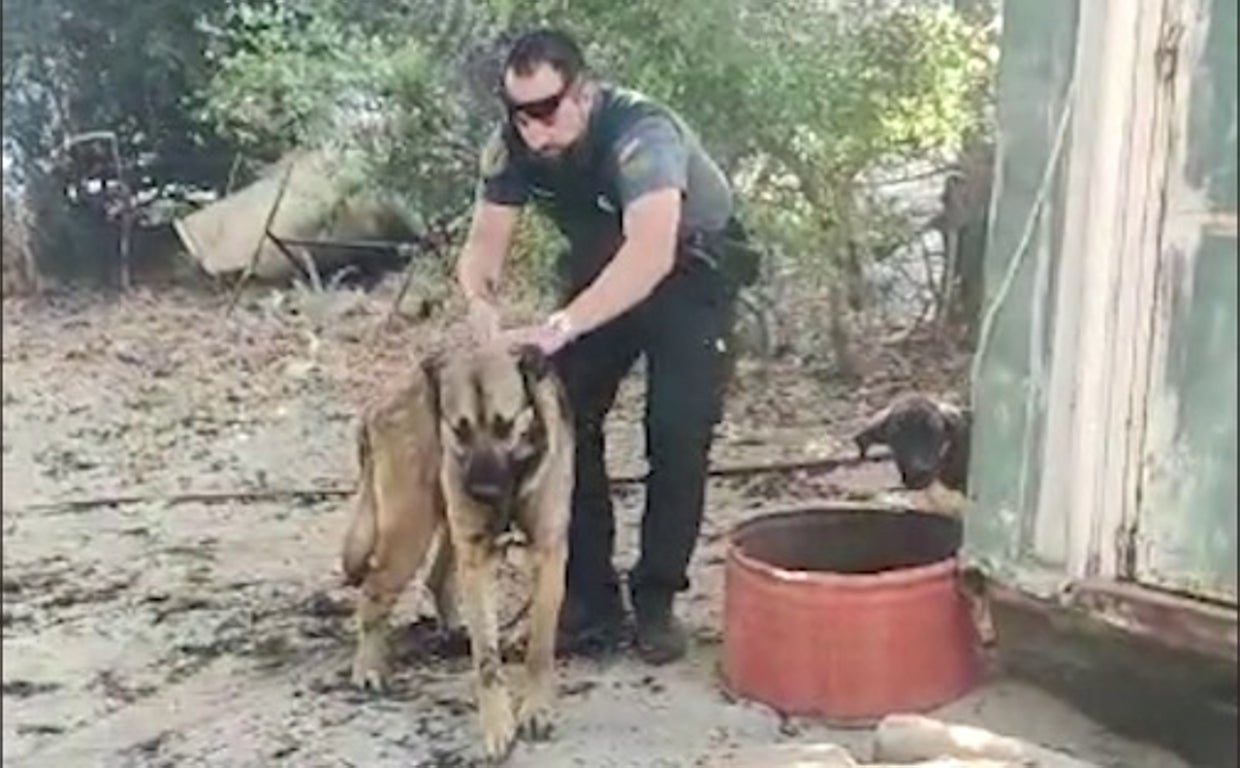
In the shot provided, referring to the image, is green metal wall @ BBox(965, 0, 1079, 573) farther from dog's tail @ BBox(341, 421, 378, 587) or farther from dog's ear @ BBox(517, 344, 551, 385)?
dog's tail @ BBox(341, 421, 378, 587)

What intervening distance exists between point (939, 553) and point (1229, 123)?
126 centimetres

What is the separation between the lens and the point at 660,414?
3084mm

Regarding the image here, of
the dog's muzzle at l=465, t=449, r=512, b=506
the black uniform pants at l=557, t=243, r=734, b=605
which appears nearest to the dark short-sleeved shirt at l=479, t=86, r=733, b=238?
the black uniform pants at l=557, t=243, r=734, b=605

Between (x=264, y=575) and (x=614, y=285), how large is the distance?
22.7 inches

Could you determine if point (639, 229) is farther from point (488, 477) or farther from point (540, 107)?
point (488, 477)

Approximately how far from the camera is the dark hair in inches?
109

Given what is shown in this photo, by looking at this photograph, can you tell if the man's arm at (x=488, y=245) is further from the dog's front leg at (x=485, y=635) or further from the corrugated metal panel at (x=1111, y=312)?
the corrugated metal panel at (x=1111, y=312)

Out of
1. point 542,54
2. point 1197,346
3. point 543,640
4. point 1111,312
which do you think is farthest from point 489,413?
point 1197,346

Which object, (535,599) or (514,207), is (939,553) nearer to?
(535,599)

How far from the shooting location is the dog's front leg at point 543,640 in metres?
2.85

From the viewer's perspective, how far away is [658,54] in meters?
3.04

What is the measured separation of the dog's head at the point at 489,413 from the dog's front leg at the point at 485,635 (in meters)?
0.10

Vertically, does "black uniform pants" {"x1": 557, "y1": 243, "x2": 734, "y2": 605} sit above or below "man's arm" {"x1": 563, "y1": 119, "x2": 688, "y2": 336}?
below

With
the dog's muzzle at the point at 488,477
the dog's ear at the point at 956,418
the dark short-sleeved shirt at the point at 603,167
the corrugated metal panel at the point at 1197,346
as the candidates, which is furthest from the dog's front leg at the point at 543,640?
the corrugated metal panel at the point at 1197,346
